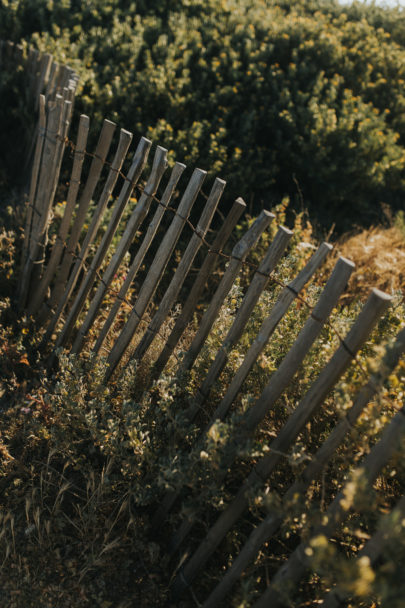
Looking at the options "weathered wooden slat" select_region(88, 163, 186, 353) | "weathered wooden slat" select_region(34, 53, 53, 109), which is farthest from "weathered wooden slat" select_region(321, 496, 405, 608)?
"weathered wooden slat" select_region(34, 53, 53, 109)

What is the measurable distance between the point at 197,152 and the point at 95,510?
12.3ft

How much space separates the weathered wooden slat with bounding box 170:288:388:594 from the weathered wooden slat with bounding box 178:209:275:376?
20.5 inches

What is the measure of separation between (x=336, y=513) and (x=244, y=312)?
3.04ft

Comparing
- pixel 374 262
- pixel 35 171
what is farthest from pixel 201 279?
pixel 374 262

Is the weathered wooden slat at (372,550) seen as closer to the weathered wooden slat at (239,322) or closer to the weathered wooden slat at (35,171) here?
the weathered wooden slat at (239,322)

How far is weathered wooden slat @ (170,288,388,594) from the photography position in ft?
5.76

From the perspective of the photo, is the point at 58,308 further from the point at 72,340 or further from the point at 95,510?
the point at 95,510

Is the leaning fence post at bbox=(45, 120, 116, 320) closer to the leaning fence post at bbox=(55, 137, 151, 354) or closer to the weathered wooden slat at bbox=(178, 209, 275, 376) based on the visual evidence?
the leaning fence post at bbox=(55, 137, 151, 354)

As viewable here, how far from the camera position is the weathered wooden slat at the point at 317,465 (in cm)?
168

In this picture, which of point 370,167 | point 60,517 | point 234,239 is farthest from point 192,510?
point 370,167

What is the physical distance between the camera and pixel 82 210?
319 centimetres

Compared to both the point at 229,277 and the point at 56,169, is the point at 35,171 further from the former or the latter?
the point at 229,277

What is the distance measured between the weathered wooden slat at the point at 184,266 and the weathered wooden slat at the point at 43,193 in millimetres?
1344

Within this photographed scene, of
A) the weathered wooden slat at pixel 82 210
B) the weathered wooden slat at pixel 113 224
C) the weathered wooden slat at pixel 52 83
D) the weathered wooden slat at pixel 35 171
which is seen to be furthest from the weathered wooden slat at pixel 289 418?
the weathered wooden slat at pixel 52 83
